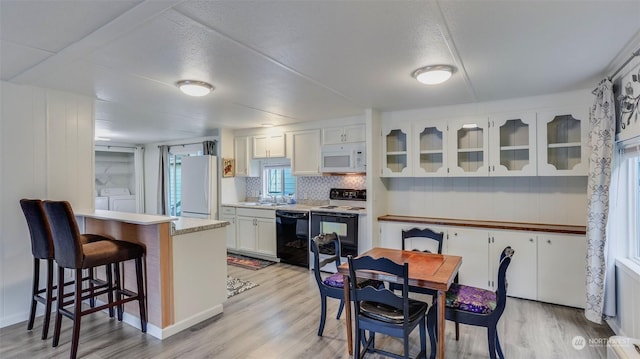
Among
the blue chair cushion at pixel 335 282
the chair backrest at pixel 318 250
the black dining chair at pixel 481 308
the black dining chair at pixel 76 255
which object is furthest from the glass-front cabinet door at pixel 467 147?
the black dining chair at pixel 76 255

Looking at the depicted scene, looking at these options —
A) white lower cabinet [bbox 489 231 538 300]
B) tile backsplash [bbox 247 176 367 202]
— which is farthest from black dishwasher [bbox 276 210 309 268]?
white lower cabinet [bbox 489 231 538 300]

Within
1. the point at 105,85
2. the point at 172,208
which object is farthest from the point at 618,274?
the point at 172,208

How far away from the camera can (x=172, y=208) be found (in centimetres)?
726

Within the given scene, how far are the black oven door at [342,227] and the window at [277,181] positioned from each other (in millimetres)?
1229

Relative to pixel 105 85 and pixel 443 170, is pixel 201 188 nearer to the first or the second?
pixel 105 85

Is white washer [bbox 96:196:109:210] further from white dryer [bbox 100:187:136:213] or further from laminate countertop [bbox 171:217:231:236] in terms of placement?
laminate countertop [bbox 171:217:231:236]

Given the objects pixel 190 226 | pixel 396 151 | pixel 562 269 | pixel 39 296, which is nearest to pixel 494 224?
pixel 562 269

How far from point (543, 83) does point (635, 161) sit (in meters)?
0.98

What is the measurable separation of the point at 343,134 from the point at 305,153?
72 centimetres

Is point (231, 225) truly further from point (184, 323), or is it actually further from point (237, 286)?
point (184, 323)

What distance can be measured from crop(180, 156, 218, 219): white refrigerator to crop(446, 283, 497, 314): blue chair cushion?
4.40 metres

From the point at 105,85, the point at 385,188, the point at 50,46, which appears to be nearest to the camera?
the point at 50,46

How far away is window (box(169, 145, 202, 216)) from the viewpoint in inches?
274

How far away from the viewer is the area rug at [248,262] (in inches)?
188
